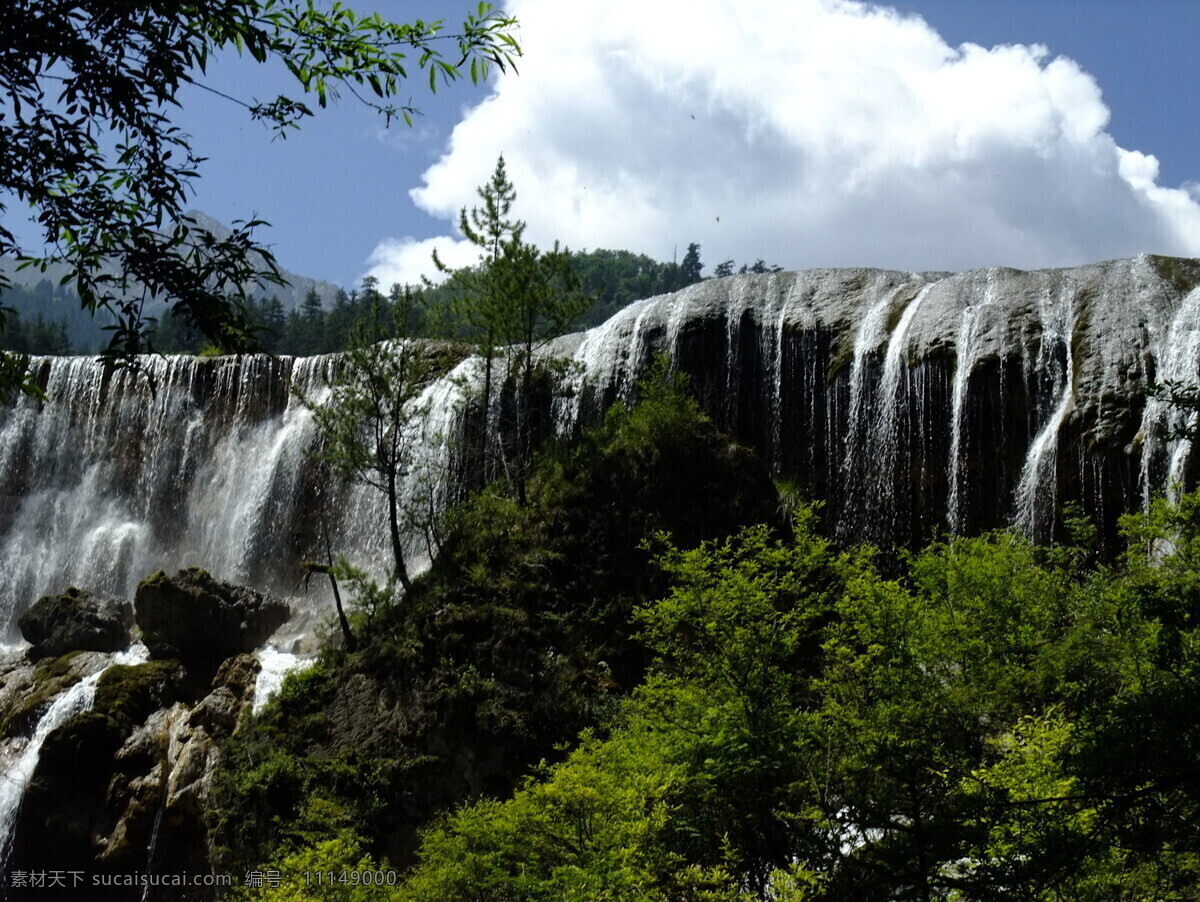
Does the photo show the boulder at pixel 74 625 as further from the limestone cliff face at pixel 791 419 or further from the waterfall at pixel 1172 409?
the waterfall at pixel 1172 409

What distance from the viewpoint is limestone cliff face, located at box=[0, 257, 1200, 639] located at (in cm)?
1834

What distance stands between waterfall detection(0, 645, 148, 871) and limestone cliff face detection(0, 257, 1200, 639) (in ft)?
18.8

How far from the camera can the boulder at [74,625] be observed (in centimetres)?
2341

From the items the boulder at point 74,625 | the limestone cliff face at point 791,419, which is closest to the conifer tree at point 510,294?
the limestone cliff face at point 791,419

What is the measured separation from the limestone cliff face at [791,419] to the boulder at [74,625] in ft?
10.8

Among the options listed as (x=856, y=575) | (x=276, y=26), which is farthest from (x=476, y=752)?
(x=276, y=26)

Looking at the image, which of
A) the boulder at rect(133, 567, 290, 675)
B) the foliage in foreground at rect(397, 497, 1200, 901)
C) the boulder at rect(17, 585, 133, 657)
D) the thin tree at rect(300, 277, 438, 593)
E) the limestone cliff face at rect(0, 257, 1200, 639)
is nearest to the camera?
the foliage in foreground at rect(397, 497, 1200, 901)

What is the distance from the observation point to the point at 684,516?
840 inches

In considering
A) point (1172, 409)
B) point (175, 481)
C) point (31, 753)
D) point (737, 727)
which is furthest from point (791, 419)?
point (175, 481)

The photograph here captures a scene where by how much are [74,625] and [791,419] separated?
55.8 feet

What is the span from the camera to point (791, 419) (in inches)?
870

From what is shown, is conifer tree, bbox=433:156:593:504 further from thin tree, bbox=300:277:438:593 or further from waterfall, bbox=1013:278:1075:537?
waterfall, bbox=1013:278:1075:537

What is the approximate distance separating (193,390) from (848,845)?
24.8 metres

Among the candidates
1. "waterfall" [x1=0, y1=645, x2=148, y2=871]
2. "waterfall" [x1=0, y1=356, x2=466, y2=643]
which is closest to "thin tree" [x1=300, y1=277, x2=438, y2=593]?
"waterfall" [x1=0, y1=356, x2=466, y2=643]
